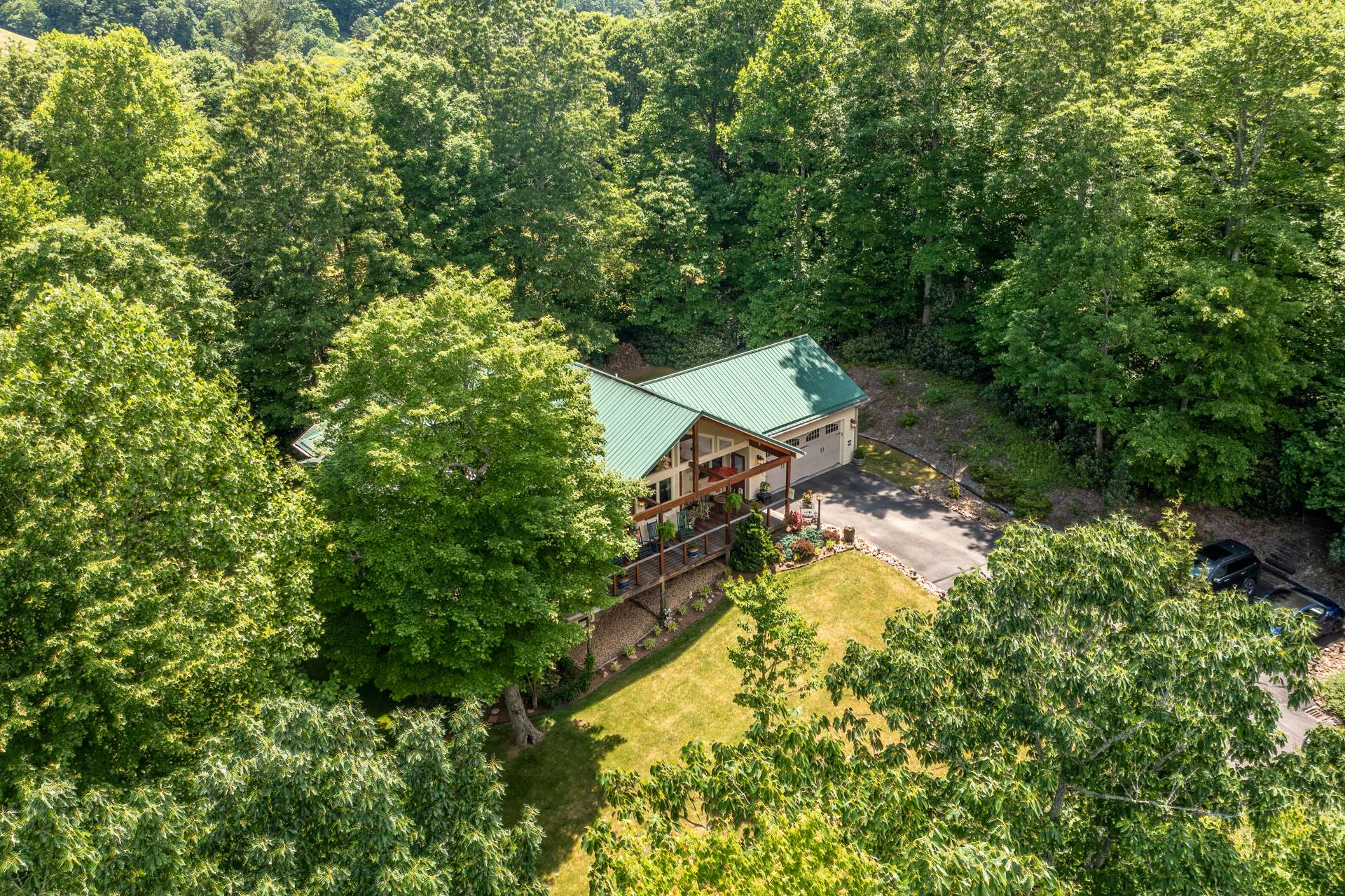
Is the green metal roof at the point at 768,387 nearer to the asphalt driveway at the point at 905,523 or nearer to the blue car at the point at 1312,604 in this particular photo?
the asphalt driveway at the point at 905,523

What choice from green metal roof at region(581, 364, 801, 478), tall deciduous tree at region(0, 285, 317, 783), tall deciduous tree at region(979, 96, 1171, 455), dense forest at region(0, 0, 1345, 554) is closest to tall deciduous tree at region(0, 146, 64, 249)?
dense forest at region(0, 0, 1345, 554)

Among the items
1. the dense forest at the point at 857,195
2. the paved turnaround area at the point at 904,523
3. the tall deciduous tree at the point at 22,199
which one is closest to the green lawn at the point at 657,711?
the paved turnaround area at the point at 904,523

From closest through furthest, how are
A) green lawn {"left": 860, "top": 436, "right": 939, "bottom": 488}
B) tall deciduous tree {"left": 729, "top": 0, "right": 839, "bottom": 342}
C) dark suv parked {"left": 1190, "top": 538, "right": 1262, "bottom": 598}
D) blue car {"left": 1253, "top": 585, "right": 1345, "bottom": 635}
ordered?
blue car {"left": 1253, "top": 585, "right": 1345, "bottom": 635}, dark suv parked {"left": 1190, "top": 538, "right": 1262, "bottom": 598}, green lawn {"left": 860, "top": 436, "right": 939, "bottom": 488}, tall deciduous tree {"left": 729, "top": 0, "right": 839, "bottom": 342}

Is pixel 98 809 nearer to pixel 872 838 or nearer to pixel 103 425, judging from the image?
pixel 103 425

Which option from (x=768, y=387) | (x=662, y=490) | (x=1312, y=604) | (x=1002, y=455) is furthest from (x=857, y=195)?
(x=1312, y=604)

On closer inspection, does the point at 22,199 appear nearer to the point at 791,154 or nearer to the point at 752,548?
the point at 752,548

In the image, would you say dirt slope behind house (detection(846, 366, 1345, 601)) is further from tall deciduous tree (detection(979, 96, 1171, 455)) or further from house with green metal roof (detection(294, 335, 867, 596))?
house with green metal roof (detection(294, 335, 867, 596))

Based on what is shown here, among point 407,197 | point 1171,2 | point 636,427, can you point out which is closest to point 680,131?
point 407,197
